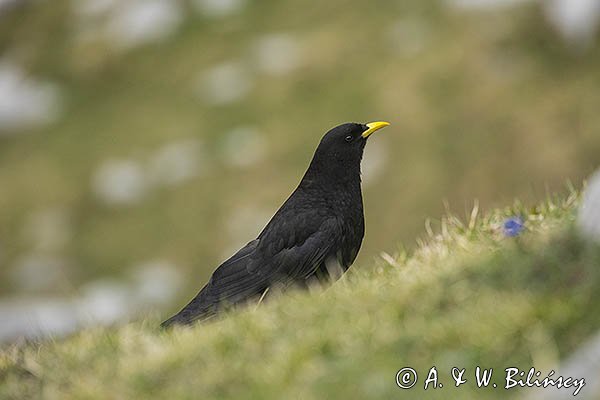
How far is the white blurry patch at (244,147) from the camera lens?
46281mm

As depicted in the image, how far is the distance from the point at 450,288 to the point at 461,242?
145cm

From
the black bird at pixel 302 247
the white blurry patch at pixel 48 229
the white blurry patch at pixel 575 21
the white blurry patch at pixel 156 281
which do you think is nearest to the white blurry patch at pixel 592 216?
the black bird at pixel 302 247

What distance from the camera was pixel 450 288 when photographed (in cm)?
680

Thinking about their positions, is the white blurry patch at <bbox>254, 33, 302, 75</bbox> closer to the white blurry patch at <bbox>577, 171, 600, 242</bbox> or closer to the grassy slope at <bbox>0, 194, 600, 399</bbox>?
the grassy slope at <bbox>0, 194, 600, 399</bbox>

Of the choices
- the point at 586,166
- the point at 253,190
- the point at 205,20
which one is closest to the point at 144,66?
the point at 205,20

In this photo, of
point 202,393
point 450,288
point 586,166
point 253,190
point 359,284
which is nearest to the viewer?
point 202,393

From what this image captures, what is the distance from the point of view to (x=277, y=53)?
53.1 meters

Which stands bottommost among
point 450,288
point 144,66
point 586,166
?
point 586,166

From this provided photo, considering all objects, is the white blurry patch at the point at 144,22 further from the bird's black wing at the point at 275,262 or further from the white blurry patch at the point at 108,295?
the bird's black wing at the point at 275,262

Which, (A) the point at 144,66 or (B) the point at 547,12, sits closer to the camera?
(B) the point at 547,12

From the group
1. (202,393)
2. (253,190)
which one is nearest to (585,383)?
(202,393)

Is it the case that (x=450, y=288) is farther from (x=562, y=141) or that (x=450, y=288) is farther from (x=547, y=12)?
(x=547, y=12)

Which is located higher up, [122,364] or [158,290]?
[122,364]

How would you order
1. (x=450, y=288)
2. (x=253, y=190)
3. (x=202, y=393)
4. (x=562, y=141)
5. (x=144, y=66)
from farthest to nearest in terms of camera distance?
(x=144, y=66)
(x=253, y=190)
(x=562, y=141)
(x=450, y=288)
(x=202, y=393)
